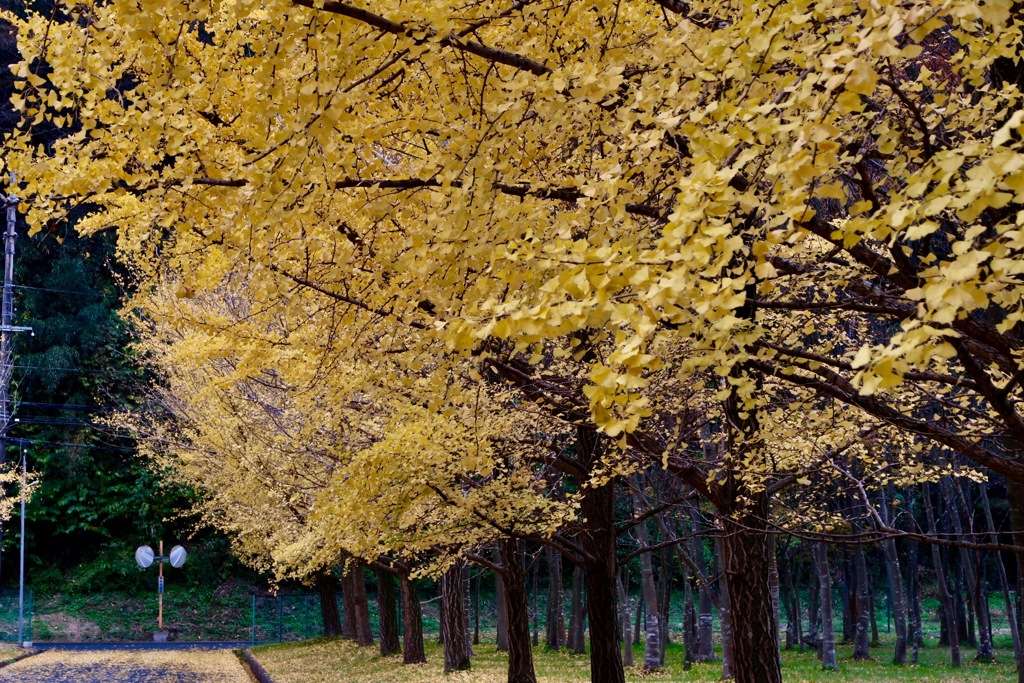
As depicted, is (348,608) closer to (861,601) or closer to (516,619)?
(861,601)

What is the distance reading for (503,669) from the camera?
18297 millimetres

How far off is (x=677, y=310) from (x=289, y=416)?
41.3ft

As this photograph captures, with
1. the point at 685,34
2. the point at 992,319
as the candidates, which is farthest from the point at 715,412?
the point at 685,34

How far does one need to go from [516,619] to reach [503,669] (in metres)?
5.95

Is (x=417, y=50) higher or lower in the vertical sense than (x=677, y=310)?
higher

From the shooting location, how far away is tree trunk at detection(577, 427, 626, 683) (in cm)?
1005

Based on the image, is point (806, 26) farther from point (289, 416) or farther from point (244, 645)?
point (244, 645)

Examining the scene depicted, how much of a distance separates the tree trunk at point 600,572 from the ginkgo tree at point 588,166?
4245 mm

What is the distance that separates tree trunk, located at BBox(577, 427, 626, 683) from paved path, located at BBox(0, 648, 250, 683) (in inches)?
409

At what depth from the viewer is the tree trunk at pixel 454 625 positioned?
16906mm

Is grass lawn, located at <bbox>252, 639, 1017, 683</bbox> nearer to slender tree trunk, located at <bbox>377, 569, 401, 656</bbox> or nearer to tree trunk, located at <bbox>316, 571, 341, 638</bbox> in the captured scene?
slender tree trunk, located at <bbox>377, 569, 401, 656</bbox>

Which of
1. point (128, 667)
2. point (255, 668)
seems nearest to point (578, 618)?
point (255, 668)

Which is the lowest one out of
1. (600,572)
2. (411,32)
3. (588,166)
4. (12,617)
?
(12,617)

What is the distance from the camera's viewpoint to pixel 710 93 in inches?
155
